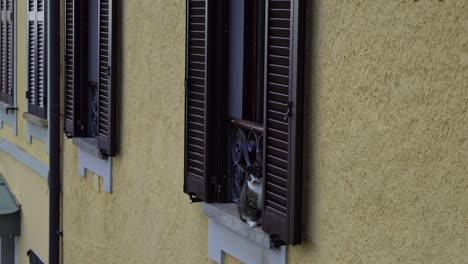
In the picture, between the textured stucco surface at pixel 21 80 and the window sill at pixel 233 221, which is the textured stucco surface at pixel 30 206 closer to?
the textured stucco surface at pixel 21 80

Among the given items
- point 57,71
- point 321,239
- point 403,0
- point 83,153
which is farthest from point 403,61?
point 57,71

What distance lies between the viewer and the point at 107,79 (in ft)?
31.5

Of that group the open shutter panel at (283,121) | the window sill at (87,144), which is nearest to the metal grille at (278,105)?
the open shutter panel at (283,121)

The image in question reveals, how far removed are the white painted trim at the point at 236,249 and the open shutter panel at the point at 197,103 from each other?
22 cm

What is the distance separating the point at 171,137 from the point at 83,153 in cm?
294

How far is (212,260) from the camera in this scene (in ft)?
24.1

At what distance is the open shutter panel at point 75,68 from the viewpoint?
1088 centimetres

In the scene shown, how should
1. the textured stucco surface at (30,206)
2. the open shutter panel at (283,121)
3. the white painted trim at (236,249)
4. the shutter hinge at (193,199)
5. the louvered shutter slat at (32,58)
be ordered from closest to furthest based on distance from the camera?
1. the open shutter panel at (283,121)
2. the white painted trim at (236,249)
3. the shutter hinge at (193,199)
4. the textured stucco surface at (30,206)
5. the louvered shutter slat at (32,58)

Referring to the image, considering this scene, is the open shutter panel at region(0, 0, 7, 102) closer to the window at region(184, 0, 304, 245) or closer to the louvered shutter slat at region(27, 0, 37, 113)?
the louvered shutter slat at region(27, 0, 37, 113)

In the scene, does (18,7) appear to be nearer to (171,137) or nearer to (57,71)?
(57,71)

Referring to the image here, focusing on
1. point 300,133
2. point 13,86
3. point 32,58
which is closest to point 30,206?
point 32,58

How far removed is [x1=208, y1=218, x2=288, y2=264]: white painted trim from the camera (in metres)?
6.33

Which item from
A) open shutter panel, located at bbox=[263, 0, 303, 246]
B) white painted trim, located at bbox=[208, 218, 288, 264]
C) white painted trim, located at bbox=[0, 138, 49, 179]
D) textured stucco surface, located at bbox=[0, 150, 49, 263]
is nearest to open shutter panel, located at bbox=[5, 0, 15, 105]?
white painted trim, located at bbox=[0, 138, 49, 179]

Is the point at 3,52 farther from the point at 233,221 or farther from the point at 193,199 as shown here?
the point at 233,221
